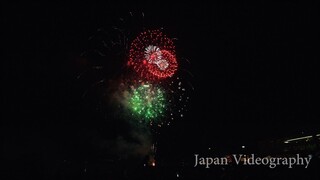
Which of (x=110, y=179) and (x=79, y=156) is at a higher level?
(x=79, y=156)

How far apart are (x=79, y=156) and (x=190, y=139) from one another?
9905 millimetres

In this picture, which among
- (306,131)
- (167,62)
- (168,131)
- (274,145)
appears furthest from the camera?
(168,131)

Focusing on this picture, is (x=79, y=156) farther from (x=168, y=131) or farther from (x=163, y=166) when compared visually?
(x=163, y=166)

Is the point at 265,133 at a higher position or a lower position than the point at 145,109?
lower

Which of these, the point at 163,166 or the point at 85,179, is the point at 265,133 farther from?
the point at 85,179

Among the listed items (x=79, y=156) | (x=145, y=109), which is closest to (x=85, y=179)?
(x=145, y=109)

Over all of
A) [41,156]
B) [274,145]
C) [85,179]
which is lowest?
[85,179]

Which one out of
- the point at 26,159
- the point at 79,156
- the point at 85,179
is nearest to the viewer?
the point at 85,179

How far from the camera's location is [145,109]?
17469mm

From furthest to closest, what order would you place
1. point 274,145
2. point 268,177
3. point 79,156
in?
point 79,156, point 274,145, point 268,177

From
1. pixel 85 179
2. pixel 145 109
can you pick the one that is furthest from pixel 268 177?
pixel 145 109

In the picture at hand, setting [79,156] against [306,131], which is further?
[79,156]

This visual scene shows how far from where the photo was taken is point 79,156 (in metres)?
28.7

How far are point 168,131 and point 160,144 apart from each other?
1.54 meters
